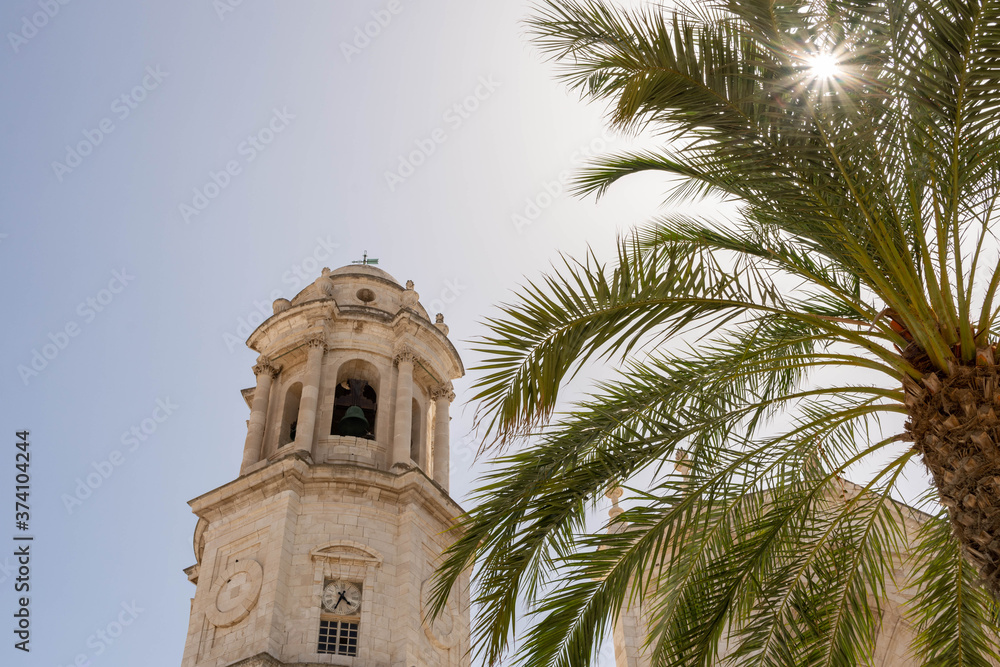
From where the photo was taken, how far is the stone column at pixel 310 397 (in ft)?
91.7

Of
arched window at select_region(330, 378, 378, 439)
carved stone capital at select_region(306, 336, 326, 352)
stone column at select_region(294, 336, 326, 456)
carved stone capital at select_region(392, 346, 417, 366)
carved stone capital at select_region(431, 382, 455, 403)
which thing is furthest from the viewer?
carved stone capital at select_region(431, 382, 455, 403)

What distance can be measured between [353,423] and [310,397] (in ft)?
6.10

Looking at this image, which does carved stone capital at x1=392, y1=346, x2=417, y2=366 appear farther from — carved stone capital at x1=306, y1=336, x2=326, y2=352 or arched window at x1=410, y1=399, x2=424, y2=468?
carved stone capital at x1=306, y1=336, x2=326, y2=352

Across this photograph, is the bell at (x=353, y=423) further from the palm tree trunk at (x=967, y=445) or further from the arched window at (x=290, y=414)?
the palm tree trunk at (x=967, y=445)

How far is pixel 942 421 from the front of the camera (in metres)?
9.30

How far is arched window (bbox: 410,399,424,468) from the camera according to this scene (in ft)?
101

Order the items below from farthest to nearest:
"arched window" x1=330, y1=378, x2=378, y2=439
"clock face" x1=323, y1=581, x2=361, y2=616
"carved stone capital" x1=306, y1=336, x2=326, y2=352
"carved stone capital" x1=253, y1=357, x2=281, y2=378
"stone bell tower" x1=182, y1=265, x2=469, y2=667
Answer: "carved stone capital" x1=253, y1=357, x2=281, y2=378 → "carved stone capital" x1=306, y1=336, x2=326, y2=352 → "arched window" x1=330, y1=378, x2=378, y2=439 → "clock face" x1=323, y1=581, x2=361, y2=616 → "stone bell tower" x1=182, y1=265, x2=469, y2=667

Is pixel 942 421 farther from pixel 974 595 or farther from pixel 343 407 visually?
pixel 343 407

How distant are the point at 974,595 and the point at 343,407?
73.6ft

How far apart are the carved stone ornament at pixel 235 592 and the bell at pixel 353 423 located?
17.8ft

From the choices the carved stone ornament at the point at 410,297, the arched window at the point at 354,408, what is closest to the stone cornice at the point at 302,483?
the arched window at the point at 354,408

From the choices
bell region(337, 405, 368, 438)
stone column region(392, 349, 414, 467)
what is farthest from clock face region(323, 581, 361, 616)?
bell region(337, 405, 368, 438)

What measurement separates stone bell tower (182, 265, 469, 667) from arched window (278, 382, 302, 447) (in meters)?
0.05

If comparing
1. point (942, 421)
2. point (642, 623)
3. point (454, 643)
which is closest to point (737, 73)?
point (942, 421)
